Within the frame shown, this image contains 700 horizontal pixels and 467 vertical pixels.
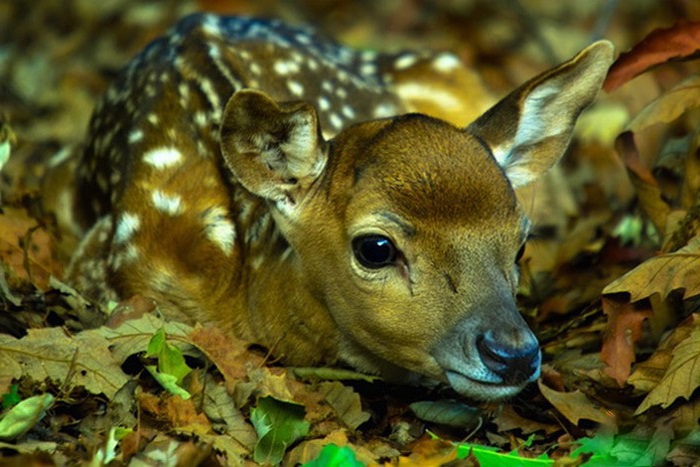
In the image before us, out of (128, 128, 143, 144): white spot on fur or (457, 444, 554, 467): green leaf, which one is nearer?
(457, 444, 554, 467): green leaf

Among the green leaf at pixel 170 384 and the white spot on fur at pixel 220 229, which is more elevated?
the white spot on fur at pixel 220 229

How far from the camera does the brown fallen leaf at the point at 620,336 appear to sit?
463 centimetres

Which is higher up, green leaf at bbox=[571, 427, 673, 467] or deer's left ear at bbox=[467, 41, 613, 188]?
deer's left ear at bbox=[467, 41, 613, 188]

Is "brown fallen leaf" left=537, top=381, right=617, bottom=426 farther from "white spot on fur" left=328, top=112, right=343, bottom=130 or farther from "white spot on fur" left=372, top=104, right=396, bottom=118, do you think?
"white spot on fur" left=372, top=104, right=396, bottom=118

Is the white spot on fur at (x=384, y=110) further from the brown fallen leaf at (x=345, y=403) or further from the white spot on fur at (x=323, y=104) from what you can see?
the brown fallen leaf at (x=345, y=403)

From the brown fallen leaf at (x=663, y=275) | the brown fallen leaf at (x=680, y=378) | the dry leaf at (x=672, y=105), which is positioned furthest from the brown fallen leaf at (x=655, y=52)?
the brown fallen leaf at (x=680, y=378)

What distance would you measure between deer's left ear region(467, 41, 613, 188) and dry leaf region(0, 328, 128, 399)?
1.57 m

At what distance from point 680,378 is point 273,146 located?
62.8 inches

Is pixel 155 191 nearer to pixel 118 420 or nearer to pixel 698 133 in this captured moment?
pixel 118 420

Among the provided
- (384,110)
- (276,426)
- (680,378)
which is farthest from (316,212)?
(384,110)

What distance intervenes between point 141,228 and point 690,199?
2194 millimetres

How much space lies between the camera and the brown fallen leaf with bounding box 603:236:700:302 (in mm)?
4617

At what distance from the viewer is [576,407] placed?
451 centimetres

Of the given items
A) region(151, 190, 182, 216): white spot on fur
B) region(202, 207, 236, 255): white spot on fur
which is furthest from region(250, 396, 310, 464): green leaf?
region(151, 190, 182, 216): white spot on fur
